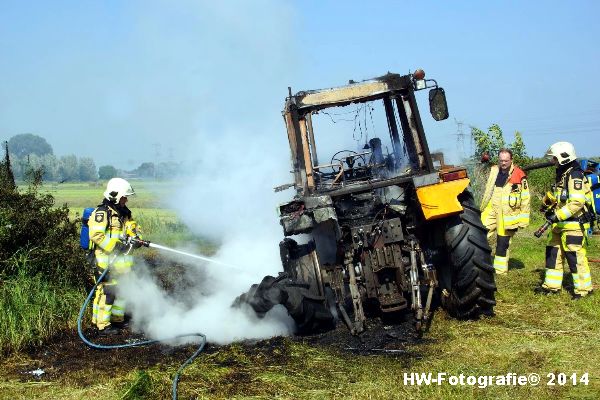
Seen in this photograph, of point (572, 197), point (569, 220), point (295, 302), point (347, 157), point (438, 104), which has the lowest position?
point (295, 302)

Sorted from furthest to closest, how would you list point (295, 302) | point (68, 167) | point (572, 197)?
point (68, 167) → point (572, 197) → point (295, 302)

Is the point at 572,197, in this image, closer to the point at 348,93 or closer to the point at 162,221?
the point at 348,93

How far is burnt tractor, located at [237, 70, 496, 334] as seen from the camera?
595cm

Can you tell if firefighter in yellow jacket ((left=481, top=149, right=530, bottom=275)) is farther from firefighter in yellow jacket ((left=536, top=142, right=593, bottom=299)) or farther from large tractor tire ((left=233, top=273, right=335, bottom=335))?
large tractor tire ((left=233, top=273, right=335, bottom=335))

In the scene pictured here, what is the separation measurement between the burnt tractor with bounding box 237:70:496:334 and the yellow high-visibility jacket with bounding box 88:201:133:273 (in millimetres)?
1942

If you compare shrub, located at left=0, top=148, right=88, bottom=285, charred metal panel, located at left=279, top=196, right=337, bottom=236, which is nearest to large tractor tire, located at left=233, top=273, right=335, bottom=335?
charred metal panel, located at left=279, top=196, right=337, bottom=236

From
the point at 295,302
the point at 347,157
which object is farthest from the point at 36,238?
the point at 347,157

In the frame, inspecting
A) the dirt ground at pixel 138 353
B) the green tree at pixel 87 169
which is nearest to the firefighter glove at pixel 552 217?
the dirt ground at pixel 138 353

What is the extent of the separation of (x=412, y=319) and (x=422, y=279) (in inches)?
17.2

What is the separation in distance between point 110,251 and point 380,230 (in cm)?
314

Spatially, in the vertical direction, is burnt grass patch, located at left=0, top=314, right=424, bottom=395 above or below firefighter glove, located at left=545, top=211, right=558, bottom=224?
below

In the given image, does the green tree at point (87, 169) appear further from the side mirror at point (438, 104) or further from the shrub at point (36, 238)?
the side mirror at point (438, 104)

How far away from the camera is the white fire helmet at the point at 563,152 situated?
7.00 meters

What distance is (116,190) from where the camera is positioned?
726 centimetres
